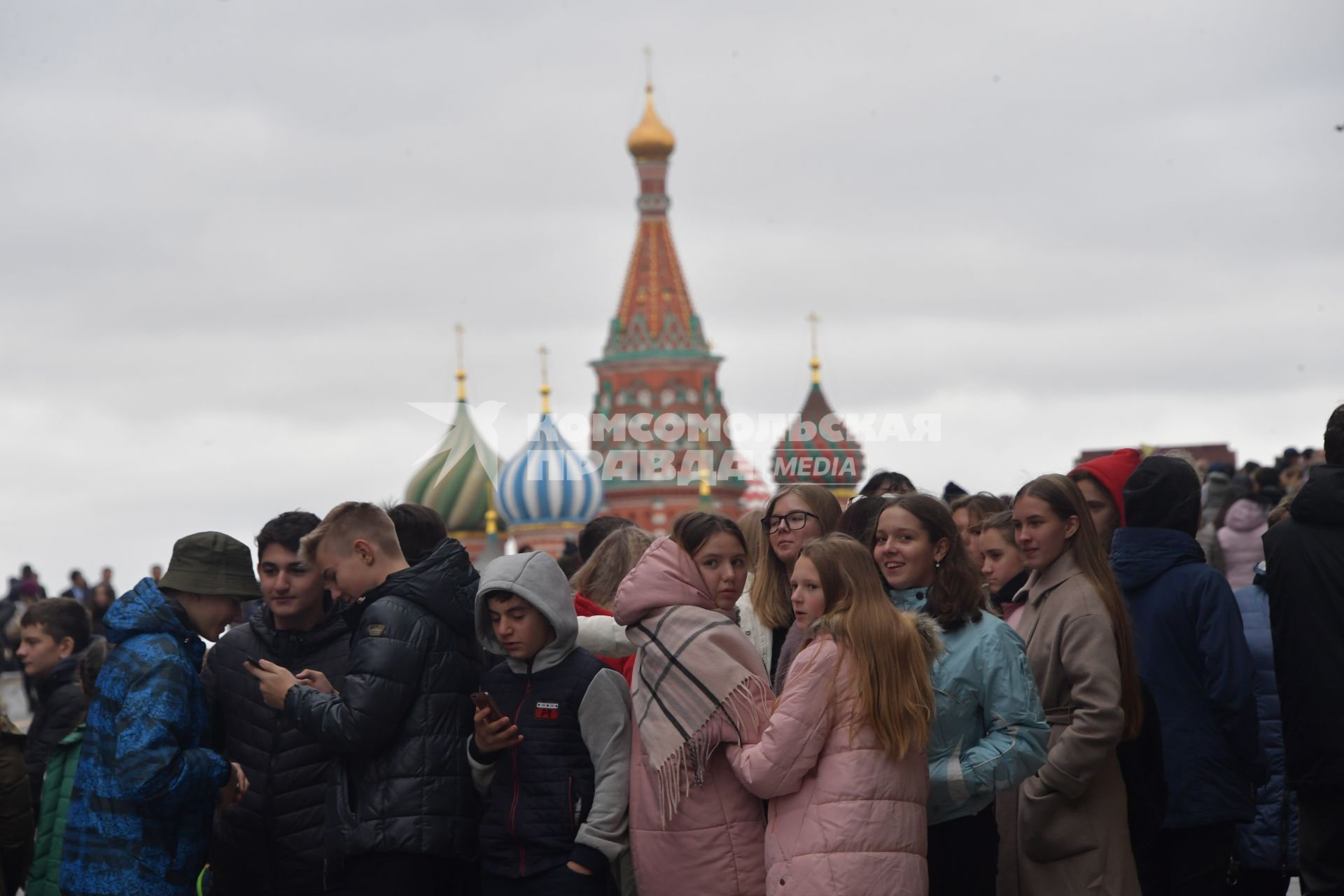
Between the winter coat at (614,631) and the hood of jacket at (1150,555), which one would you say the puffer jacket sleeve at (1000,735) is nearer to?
the hood of jacket at (1150,555)

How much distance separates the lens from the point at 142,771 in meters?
5.35

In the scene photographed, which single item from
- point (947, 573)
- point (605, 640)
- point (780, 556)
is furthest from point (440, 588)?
point (947, 573)

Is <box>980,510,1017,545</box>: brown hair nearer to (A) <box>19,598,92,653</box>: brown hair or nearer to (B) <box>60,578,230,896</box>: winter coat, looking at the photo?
(B) <box>60,578,230,896</box>: winter coat

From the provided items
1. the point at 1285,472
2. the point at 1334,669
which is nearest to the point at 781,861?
the point at 1334,669

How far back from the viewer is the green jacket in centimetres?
631

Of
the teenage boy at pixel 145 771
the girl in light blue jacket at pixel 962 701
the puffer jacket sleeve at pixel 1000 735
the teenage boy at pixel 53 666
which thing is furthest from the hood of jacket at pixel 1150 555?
the teenage boy at pixel 53 666

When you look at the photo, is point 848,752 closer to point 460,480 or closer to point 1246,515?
point 1246,515

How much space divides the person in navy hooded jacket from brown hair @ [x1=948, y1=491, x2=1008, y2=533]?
1.08 meters

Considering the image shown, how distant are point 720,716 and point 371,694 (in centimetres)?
98

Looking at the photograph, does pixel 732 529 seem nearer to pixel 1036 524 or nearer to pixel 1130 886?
pixel 1036 524

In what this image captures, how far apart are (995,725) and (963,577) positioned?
0.44 metres

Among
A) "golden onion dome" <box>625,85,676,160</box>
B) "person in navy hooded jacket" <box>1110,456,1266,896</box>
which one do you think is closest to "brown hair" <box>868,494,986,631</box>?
"person in navy hooded jacket" <box>1110,456,1266,896</box>

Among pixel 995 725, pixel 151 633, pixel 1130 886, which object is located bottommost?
pixel 1130 886

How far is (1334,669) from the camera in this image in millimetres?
5547
